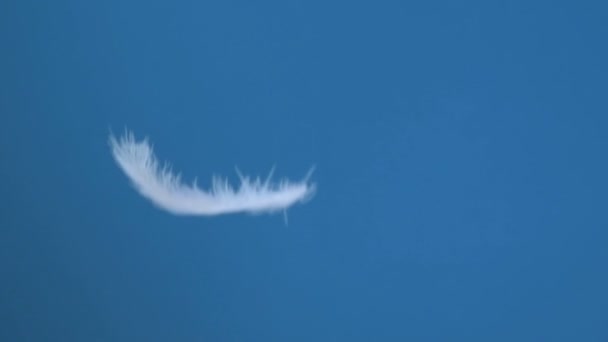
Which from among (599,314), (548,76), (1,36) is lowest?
(599,314)

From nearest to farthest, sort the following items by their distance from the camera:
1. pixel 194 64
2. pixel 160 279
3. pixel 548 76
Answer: pixel 548 76
pixel 194 64
pixel 160 279

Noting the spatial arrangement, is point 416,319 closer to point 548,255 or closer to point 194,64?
point 548,255

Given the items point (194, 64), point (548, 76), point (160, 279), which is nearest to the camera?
point (548, 76)

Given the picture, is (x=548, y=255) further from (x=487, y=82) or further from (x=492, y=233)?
(x=487, y=82)

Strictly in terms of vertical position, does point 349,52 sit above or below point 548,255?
above

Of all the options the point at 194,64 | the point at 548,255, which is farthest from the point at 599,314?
the point at 194,64

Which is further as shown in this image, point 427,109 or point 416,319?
point 416,319
